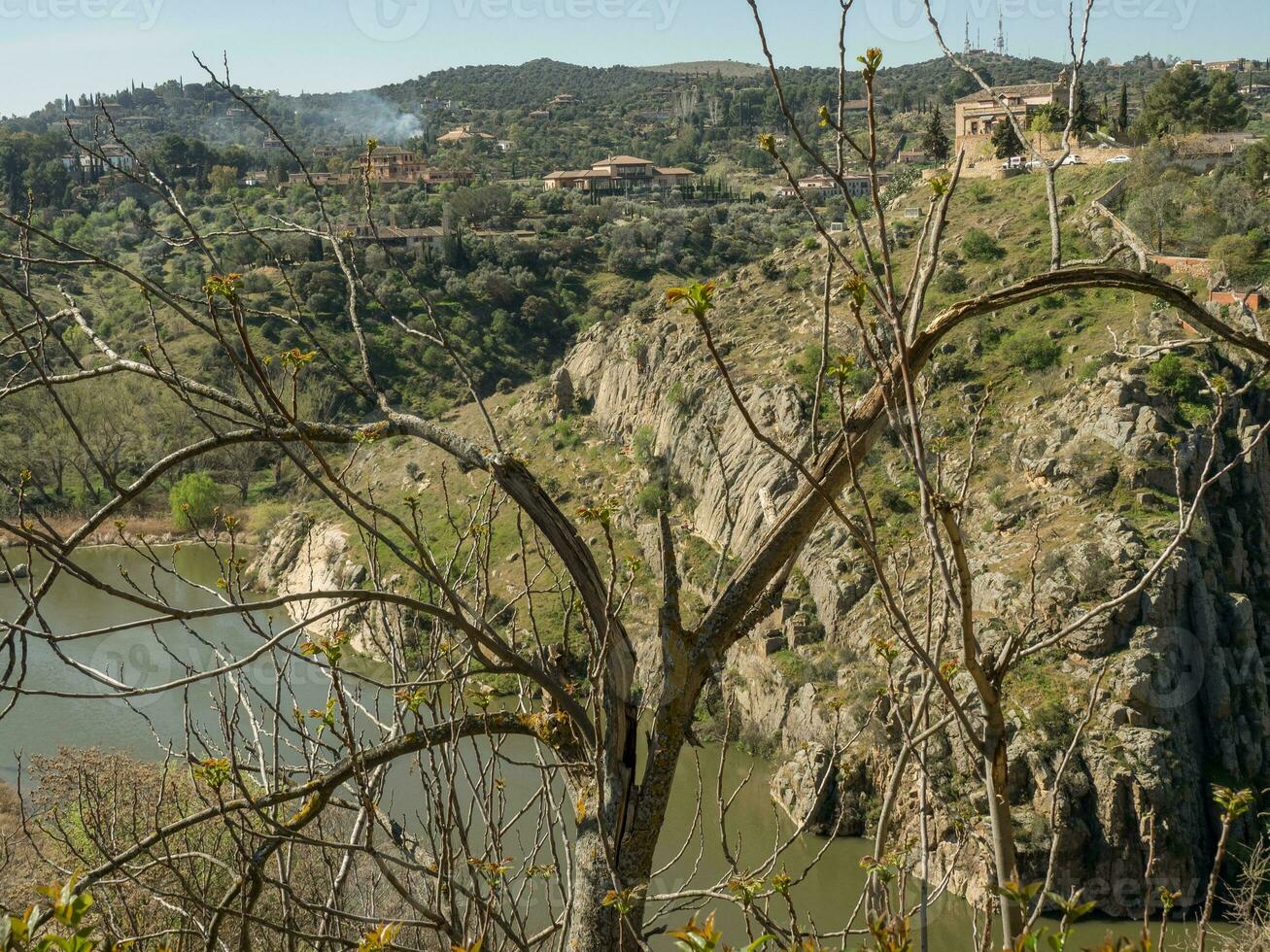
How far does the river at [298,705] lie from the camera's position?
947 cm

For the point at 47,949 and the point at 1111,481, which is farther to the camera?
the point at 1111,481

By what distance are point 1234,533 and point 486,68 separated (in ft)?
254

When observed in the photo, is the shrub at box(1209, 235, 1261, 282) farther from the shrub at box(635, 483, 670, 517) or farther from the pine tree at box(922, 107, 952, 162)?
the pine tree at box(922, 107, 952, 162)

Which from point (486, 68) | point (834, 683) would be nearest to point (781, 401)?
point (834, 683)

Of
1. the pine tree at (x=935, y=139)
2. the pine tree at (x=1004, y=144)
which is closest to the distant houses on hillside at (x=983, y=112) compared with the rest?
the pine tree at (x=1004, y=144)

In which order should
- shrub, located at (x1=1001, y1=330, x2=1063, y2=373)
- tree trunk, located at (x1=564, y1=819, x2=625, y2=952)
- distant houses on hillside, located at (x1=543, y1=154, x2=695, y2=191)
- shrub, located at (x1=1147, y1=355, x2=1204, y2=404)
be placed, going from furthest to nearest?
distant houses on hillside, located at (x1=543, y1=154, x2=695, y2=191), shrub, located at (x1=1001, y1=330, x2=1063, y2=373), shrub, located at (x1=1147, y1=355, x2=1204, y2=404), tree trunk, located at (x1=564, y1=819, x2=625, y2=952)

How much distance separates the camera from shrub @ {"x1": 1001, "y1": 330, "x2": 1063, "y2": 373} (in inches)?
573

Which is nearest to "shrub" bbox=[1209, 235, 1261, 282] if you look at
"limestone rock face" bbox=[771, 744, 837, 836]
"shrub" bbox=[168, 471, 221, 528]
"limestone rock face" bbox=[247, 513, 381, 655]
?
"limestone rock face" bbox=[771, 744, 837, 836]

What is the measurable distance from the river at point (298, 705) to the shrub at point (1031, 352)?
6329mm

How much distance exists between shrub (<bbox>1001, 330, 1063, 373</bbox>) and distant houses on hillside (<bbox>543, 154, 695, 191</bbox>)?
970 inches

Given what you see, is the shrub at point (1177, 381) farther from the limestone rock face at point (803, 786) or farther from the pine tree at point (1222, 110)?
the pine tree at point (1222, 110)

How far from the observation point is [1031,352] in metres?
14.7

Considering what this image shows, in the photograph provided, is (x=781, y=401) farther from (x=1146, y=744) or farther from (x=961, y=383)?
(x=1146, y=744)

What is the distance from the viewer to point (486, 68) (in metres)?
81.2
